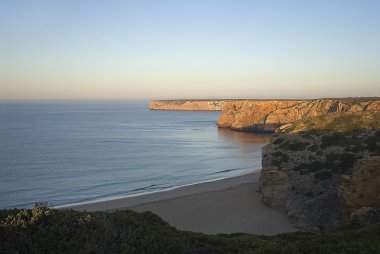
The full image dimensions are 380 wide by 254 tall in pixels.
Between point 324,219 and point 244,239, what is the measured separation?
11090 mm

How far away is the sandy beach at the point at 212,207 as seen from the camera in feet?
67.2

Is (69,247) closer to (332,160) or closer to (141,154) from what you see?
(332,160)

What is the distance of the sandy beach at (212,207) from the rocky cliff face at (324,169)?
3.68 feet

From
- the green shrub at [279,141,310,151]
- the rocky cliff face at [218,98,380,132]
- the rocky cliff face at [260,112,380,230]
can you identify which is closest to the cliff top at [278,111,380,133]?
the rocky cliff face at [260,112,380,230]

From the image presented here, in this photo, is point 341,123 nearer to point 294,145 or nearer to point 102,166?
point 294,145

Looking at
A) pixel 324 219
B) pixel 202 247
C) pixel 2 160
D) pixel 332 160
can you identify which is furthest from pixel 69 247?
pixel 2 160

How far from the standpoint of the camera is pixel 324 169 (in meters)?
22.8

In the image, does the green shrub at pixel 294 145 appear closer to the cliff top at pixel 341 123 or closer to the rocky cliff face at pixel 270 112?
the cliff top at pixel 341 123

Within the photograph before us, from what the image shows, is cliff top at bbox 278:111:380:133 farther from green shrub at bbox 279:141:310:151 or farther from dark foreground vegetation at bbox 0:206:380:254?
dark foreground vegetation at bbox 0:206:380:254

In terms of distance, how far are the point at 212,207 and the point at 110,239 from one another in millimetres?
18004

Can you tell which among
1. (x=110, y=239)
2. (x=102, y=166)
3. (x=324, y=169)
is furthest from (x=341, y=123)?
(x=102, y=166)

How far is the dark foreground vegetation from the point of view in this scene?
6727 mm

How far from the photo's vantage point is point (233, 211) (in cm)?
2359

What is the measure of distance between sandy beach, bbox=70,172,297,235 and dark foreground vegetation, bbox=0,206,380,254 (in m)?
11.8
